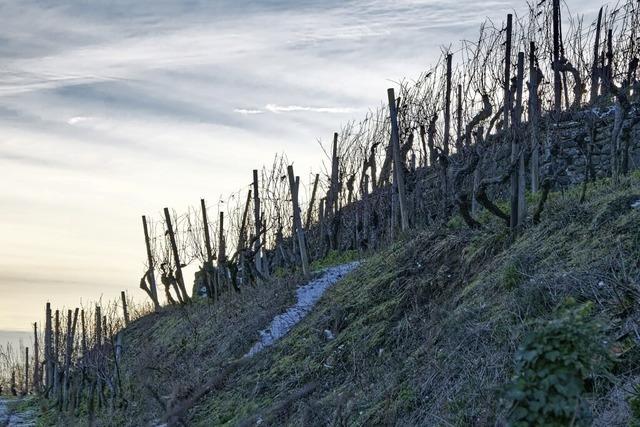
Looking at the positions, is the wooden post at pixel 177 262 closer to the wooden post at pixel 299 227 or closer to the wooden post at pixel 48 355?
the wooden post at pixel 299 227

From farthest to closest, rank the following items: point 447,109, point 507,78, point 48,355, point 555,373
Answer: point 48,355 → point 447,109 → point 507,78 → point 555,373

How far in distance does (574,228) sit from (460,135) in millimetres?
8172

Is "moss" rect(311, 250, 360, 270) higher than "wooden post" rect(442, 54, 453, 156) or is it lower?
lower

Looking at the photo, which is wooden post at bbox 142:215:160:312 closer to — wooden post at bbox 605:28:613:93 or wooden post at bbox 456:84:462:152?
wooden post at bbox 456:84:462:152

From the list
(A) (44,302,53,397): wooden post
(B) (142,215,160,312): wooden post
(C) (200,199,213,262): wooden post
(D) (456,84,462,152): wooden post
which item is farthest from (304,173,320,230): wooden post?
(A) (44,302,53,397): wooden post

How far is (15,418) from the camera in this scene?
22.8 m

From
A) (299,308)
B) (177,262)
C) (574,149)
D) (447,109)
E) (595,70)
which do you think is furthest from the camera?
(177,262)

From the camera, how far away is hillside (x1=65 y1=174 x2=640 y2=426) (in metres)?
4.70

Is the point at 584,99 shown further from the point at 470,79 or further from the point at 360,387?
the point at 360,387

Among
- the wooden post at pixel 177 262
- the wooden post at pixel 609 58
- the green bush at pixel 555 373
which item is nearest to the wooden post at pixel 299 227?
the wooden post at pixel 177 262

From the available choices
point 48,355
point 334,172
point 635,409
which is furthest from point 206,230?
point 635,409

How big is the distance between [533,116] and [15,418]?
17792 mm

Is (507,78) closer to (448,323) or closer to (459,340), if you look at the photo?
(448,323)

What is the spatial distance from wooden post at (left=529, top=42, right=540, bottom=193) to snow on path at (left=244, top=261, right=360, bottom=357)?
4556 millimetres
